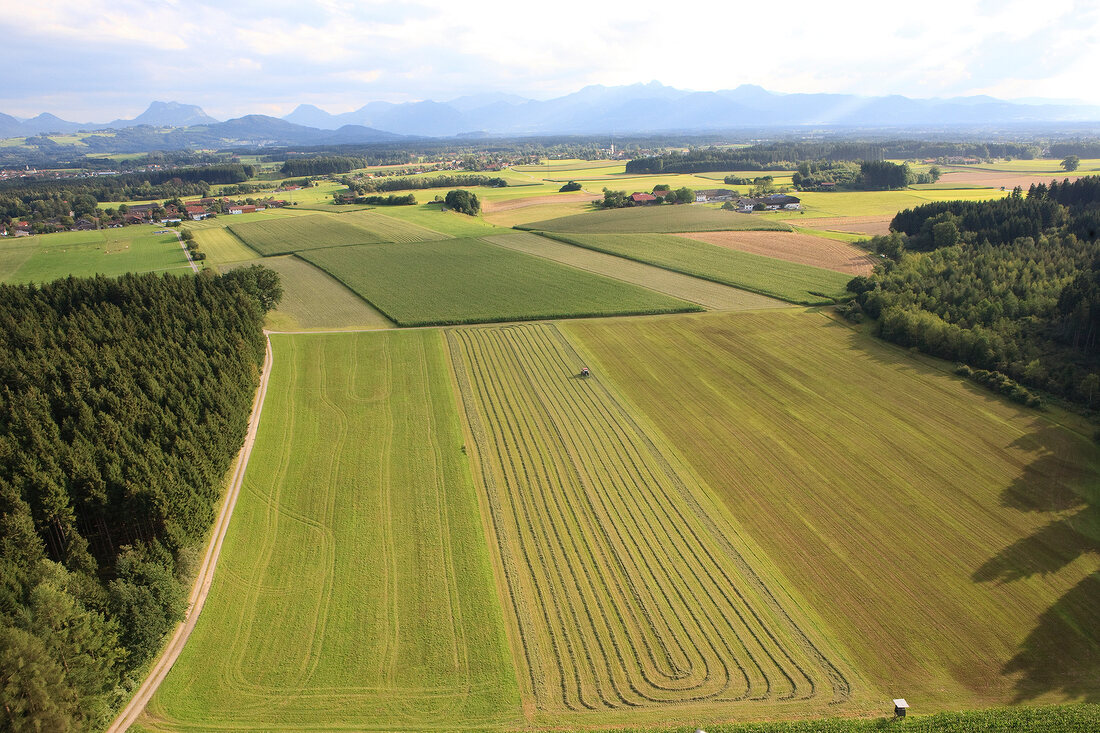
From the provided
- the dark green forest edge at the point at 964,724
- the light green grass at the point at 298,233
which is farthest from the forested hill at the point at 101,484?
the light green grass at the point at 298,233

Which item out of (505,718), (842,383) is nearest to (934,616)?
(505,718)

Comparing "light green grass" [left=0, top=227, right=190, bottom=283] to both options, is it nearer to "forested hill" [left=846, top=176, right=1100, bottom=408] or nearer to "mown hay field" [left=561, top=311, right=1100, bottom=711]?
"mown hay field" [left=561, top=311, right=1100, bottom=711]

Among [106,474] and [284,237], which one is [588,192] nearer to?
[284,237]

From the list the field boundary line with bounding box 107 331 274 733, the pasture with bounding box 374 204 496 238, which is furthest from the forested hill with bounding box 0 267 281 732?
the pasture with bounding box 374 204 496 238

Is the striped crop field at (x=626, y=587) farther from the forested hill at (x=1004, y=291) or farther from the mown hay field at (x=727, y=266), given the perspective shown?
the mown hay field at (x=727, y=266)

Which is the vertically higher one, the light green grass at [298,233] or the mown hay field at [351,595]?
the light green grass at [298,233]
